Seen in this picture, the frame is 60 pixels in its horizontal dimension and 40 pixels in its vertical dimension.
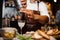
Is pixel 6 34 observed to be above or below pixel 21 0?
below

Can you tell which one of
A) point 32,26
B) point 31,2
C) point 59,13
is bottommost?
point 32,26

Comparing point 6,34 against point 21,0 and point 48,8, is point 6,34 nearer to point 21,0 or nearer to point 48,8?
point 21,0

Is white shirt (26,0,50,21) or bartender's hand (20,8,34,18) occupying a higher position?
white shirt (26,0,50,21)

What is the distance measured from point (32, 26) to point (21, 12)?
21 centimetres

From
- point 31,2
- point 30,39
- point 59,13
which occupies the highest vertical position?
point 31,2

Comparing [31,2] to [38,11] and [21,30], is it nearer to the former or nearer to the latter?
[38,11]

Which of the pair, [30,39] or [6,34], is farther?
[6,34]

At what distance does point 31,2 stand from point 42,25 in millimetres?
304

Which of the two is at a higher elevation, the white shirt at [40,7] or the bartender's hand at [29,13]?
the white shirt at [40,7]

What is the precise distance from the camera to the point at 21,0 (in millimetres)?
1908

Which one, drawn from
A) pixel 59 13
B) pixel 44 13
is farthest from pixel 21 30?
pixel 59 13

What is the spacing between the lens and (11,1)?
1.90m

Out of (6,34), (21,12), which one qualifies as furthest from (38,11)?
(6,34)

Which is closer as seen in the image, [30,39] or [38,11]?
[30,39]
